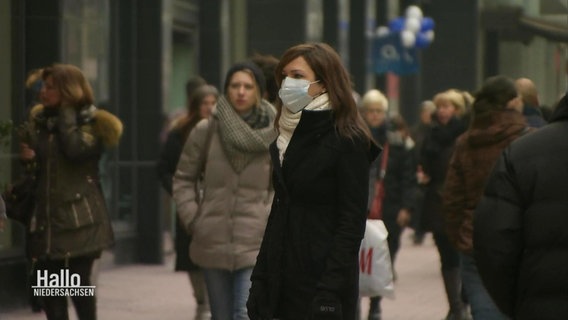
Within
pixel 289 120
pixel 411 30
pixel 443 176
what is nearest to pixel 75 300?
pixel 289 120

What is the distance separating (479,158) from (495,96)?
1.15 feet

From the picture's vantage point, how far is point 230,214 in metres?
8.20

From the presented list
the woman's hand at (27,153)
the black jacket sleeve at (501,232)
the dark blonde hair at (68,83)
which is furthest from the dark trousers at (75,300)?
the black jacket sleeve at (501,232)

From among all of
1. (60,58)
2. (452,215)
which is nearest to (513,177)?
(452,215)

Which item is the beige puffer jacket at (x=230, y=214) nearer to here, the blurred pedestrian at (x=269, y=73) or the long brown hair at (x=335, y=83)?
the blurred pedestrian at (x=269, y=73)

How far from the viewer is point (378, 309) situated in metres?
12.2

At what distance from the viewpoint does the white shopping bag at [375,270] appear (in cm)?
884

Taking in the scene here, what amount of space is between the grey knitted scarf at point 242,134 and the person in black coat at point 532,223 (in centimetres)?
336

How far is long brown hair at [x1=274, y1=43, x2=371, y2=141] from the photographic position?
646cm

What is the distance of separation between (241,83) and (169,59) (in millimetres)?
9719

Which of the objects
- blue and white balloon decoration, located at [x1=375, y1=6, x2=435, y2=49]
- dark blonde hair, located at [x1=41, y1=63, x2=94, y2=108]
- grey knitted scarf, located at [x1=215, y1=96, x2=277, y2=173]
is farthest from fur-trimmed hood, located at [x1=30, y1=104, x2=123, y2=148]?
blue and white balloon decoration, located at [x1=375, y1=6, x2=435, y2=49]

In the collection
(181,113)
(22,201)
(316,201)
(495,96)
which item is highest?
(495,96)

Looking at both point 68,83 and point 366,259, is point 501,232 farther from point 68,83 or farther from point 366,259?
point 68,83

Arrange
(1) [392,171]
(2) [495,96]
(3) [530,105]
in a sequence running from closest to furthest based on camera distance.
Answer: (2) [495,96]
(3) [530,105]
(1) [392,171]
